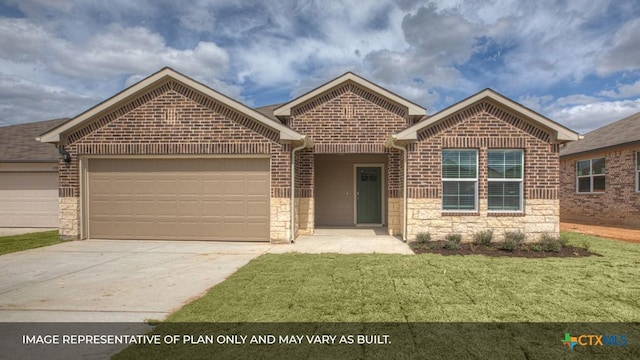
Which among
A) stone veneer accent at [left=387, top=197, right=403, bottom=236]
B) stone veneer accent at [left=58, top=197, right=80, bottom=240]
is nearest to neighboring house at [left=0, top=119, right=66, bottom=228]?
stone veneer accent at [left=58, top=197, right=80, bottom=240]

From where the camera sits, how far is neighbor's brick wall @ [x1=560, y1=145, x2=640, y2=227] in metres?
13.1

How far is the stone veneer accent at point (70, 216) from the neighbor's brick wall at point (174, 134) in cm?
6

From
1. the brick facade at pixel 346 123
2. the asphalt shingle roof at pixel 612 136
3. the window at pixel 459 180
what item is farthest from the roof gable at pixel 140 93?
the asphalt shingle roof at pixel 612 136

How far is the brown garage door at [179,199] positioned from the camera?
9844 mm

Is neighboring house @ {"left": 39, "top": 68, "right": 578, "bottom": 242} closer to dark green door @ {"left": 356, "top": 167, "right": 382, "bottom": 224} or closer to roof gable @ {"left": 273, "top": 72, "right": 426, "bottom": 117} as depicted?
roof gable @ {"left": 273, "top": 72, "right": 426, "bottom": 117}

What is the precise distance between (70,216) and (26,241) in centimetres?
161

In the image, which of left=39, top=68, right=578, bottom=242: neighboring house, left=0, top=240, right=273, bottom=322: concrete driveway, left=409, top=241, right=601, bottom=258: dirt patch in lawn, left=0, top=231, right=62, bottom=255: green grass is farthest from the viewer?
left=39, top=68, right=578, bottom=242: neighboring house

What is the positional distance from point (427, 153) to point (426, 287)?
4953 millimetres

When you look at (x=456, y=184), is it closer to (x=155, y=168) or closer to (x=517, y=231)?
(x=517, y=231)

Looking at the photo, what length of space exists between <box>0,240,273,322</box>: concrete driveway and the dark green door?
5034 mm

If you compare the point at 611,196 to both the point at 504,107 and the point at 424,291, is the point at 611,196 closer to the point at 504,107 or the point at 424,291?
the point at 504,107

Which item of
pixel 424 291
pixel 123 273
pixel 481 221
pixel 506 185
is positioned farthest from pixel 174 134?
pixel 506 185

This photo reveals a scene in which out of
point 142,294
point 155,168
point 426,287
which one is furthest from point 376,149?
point 142,294

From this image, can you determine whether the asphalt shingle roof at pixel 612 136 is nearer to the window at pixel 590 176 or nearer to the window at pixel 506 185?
the window at pixel 590 176
